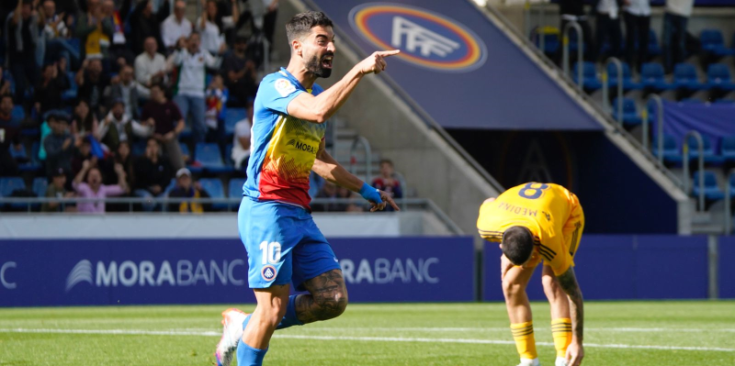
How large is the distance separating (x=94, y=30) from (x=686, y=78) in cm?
1390

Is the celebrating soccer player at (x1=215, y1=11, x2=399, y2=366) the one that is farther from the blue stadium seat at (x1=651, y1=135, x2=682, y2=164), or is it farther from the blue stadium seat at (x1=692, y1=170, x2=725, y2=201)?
the blue stadium seat at (x1=651, y1=135, x2=682, y2=164)

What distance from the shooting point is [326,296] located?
6.44 metres

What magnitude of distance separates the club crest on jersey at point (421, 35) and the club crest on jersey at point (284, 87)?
57.3ft

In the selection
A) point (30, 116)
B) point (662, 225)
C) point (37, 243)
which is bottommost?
point (662, 225)

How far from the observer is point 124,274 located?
57.5 feet

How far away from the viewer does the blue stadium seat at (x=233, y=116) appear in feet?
69.9

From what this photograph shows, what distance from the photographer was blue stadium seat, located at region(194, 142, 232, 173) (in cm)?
2044

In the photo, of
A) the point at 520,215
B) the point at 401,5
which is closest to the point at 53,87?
the point at 401,5

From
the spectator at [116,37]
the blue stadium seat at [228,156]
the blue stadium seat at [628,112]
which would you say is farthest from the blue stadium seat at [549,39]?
the spectator at [116,37]

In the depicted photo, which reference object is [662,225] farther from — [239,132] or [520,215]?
[520,215]

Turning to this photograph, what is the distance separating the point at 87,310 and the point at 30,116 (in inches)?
183

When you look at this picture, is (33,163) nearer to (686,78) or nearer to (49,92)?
(49,92)

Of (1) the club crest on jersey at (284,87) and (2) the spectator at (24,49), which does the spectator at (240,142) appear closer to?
(2) the spectator at (24,49)

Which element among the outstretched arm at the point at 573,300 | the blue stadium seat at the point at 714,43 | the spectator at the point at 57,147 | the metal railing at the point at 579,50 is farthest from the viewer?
the blue stadium seat at the point at 714,43
